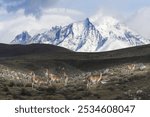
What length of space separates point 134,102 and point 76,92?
2300cm

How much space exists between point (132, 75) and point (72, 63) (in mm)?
66609

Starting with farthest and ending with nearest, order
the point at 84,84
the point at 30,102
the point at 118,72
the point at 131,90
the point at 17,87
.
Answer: the point at 118,72, the point at 84,84, the point at 17,87, the point at 131,90, the point at 30,102

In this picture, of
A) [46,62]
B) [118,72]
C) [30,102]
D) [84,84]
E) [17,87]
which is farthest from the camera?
[46,62]

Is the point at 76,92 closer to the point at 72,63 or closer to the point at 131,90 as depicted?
Result: the point at 131,90

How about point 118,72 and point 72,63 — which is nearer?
point 118,72

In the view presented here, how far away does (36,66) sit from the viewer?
107312 millimetres

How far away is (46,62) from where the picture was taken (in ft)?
380

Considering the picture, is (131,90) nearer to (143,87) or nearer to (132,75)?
(143,87)

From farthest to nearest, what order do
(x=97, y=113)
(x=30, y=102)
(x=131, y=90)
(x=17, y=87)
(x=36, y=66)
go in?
(x=36, y=66) → (x=17, y=87) → (x=131, y=90) → (x=30, y=102) → (x=97, y=113)

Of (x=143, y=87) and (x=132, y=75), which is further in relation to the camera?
(x=132, y=75)

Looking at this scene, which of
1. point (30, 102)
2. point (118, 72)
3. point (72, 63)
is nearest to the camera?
point (30, 102)

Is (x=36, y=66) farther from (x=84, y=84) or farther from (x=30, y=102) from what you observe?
(x=30, y=102)

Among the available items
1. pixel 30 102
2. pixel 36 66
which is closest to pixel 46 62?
pixel 36 66

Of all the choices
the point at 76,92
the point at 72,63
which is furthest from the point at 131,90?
the point at 72,63
